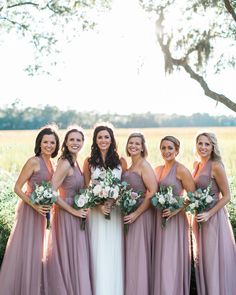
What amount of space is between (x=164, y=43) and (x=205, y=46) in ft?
3.06

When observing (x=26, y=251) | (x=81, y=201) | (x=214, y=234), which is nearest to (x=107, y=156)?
(x=81, y=201)

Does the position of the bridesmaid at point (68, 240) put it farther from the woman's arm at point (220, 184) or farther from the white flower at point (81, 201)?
the woman's arm at point (220, 184)

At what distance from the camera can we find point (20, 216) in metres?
6.67

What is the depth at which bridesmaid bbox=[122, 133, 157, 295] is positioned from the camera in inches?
258

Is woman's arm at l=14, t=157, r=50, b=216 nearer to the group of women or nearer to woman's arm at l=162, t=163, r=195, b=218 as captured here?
the group of women

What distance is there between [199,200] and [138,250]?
3.17 feet

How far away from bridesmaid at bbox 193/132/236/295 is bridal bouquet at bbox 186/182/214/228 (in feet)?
0.40

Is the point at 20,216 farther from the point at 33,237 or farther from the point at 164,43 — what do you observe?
the point at 164,43

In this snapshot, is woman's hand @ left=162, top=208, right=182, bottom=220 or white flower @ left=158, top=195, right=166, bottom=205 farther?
woman's hand @ left=162, top=208, right=182, bottom=220

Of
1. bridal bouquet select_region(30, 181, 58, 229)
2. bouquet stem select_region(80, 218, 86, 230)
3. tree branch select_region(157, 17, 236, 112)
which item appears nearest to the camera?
bridal bouquet select_region(30, 181, 58, 229)

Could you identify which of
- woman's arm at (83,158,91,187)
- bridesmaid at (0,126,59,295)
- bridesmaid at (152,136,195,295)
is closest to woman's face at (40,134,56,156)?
bridesmaid at (0,126,59,295)

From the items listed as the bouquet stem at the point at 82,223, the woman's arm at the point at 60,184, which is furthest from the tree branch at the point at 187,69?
the bouquet stem at the point at 82,223

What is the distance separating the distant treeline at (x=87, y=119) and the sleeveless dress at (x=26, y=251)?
40.8 ft

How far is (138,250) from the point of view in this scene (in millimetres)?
6609
